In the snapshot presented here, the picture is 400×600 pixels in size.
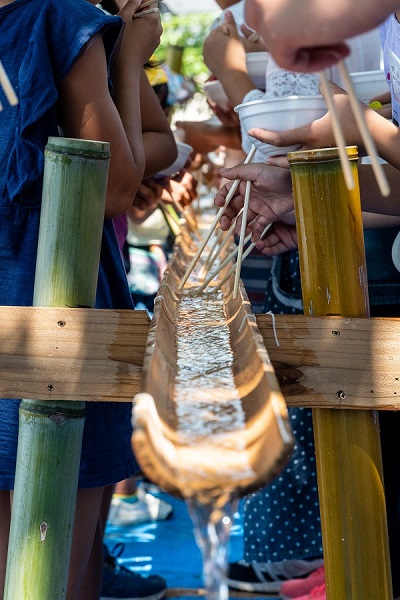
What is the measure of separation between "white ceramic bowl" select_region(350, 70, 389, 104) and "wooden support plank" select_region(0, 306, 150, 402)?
122 centimetres

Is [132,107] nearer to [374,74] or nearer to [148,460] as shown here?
[374,74]

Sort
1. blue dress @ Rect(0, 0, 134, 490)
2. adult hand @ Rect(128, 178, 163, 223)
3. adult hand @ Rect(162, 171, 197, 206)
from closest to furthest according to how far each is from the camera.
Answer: blue dress @ Rect(0, 0, 134, 490)
adult hand @ Rect(128, 178, 163, 223)
adult hand @ Rect(162, 171, 197, 206)

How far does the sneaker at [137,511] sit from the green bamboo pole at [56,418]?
2308 millimetres

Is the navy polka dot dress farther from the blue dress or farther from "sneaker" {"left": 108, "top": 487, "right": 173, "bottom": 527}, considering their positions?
the blue dress

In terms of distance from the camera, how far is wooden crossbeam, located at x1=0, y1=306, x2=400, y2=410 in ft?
4.24

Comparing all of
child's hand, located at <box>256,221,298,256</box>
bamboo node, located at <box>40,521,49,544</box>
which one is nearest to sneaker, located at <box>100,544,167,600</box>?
child's hand, located at <box>256,221,298,256</box>

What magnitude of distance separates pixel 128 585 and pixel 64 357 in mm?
1691

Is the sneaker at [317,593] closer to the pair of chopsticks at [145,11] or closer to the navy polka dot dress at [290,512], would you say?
the navy polka dot dress at [290,512]

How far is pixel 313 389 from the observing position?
1.30 metres

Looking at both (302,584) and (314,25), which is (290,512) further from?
(314,25)

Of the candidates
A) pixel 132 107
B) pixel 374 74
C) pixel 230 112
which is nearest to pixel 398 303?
pixel 374 74

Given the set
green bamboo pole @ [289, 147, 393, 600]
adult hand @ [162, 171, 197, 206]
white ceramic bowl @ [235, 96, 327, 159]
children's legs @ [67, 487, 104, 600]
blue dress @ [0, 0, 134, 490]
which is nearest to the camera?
green bamboo pole @ [289, 147, 393, 600]

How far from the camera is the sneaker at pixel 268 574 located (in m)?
2.80

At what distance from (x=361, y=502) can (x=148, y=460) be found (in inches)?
22.3
